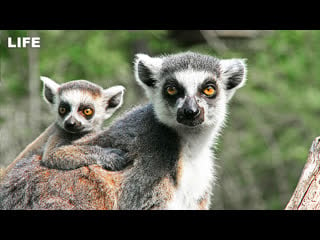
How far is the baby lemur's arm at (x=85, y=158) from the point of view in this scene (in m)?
5.15

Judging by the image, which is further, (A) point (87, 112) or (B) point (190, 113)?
(A) point (87, 112)

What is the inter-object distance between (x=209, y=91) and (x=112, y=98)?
1.87 metres

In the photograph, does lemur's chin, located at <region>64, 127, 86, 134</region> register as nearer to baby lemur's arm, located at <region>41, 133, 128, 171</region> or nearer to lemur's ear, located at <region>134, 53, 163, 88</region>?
baby lemur's arm, located at <region>41, 133, 128, 171</region>

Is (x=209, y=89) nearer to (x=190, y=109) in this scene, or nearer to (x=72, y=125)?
(x=190, y=109)

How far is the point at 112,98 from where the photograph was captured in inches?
265

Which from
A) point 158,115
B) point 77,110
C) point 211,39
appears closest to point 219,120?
point 158,115

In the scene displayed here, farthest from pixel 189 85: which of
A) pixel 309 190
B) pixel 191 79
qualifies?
pixel 309 190

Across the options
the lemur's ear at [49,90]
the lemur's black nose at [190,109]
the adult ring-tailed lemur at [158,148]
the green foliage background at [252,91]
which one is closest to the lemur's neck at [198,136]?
the adult ring-tailed lemur at [158,148]

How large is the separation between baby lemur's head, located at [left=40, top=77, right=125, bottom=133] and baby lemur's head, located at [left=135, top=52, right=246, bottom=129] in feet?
3.40

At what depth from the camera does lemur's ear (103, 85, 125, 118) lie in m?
6.66

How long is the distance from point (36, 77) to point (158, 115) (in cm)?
660

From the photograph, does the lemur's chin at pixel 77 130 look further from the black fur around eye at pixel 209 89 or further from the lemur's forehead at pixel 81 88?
the black fur around eye at pixel 209 89

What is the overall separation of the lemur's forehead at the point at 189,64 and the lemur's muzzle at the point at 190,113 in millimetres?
431

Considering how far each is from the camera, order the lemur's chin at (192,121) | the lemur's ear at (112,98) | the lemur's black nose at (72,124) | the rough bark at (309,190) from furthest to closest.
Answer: the lemur's ear at (112,98) → the lemur's black nose at (72,124) → the lemur's chin at (192,121) → the rough bark at (309,190)
